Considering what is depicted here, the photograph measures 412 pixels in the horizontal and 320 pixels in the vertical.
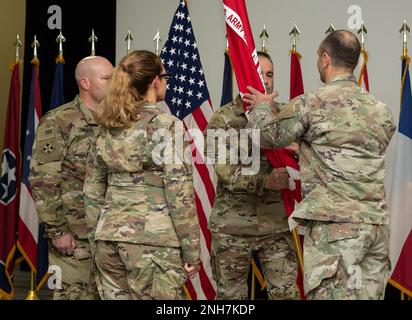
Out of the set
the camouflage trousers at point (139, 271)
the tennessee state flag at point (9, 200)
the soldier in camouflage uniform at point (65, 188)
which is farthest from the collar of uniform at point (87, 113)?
the tennessee state flag at point (9, 200)

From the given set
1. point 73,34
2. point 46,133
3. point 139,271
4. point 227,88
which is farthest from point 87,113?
point 73,34

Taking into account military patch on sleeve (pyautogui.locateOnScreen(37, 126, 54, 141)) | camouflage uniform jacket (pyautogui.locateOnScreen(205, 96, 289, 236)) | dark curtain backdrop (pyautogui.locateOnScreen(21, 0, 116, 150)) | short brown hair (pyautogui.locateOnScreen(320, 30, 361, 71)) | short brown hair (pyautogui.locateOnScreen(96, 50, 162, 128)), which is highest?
dark curtain backdrop (pyautogui.locateOnScreen(21, 0, 116, 150))

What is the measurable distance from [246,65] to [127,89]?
938mm

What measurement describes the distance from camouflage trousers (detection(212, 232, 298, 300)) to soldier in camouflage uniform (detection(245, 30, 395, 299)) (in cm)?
77

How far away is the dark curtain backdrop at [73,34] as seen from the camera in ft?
22.6

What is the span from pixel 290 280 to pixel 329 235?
879mm

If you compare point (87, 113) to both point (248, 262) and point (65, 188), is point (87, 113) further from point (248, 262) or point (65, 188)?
point (248, 262)

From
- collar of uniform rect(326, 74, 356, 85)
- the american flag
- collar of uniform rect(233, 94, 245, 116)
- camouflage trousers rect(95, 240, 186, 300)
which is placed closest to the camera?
camouflage trousers rect(95, 240, 186, 300)

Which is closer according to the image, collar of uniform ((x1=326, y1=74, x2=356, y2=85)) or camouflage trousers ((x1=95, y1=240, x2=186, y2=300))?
camouflage trousers ((x1=95, y1=240, x2=186, y2=300))

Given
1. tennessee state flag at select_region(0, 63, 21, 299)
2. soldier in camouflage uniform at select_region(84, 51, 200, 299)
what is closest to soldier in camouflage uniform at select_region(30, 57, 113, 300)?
soldier in camouflage uniform at select_region(84, 51, 200, 299)

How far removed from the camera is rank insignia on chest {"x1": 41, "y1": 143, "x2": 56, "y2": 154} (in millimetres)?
3963

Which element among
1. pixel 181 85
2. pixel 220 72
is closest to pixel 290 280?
pixel 181 85

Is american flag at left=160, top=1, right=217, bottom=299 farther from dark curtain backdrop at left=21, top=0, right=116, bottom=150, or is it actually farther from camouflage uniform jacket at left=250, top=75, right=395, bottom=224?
camouflage uniform jacket at left=250, top=75, right=395, bottom=224

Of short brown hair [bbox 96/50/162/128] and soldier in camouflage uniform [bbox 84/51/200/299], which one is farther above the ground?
short brown hair [bbox 96/50/162/128]
